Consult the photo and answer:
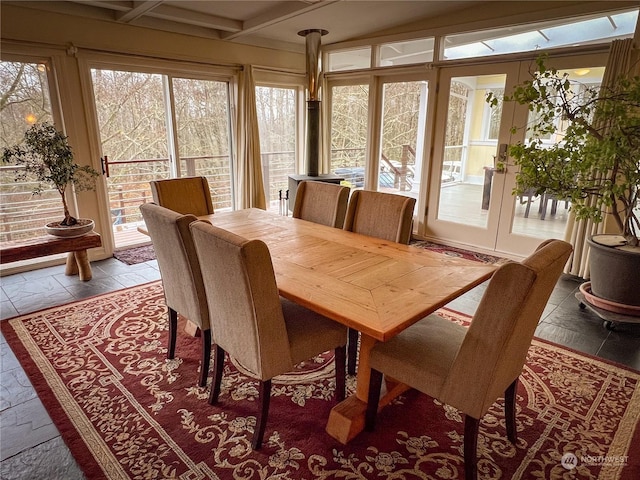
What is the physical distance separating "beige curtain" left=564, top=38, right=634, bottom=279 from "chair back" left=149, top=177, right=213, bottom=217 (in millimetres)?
3169

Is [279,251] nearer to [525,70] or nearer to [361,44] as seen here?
[525,70]

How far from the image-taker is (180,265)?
1889mm

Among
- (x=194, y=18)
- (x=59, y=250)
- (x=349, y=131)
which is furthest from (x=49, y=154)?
(x=349, y=131)

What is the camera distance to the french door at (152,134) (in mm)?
4094

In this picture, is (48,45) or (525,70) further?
(525,70)

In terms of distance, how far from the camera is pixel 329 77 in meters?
5.32

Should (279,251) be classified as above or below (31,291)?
above

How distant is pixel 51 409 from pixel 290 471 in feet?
4.05

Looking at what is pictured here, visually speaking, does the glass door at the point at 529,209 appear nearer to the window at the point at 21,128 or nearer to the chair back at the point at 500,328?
the chair back at the point at 500,328

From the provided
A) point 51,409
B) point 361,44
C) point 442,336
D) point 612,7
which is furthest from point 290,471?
point 361,44

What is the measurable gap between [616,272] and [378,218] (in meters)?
1.73

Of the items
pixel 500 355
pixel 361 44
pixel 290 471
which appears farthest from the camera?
pixel 361 44

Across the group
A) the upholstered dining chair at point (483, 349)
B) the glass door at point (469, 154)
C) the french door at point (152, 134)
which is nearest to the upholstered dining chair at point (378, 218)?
the upholstered dining chair at point (483, 349)

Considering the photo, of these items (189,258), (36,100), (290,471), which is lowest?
(290,471)
